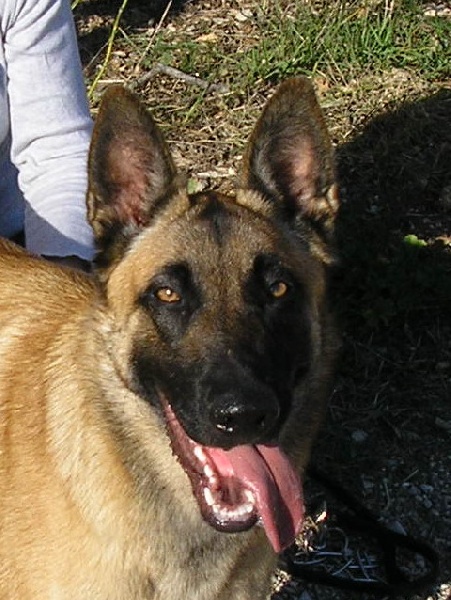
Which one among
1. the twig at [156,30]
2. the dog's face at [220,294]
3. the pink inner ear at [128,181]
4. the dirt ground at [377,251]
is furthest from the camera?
the twig at [156,30]

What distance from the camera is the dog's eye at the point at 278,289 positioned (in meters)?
2.95

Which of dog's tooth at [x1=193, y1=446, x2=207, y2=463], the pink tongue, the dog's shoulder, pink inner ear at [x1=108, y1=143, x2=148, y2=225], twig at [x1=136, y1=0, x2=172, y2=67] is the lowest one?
twig at [x1=136, y1=0, x2=172, y2=67]

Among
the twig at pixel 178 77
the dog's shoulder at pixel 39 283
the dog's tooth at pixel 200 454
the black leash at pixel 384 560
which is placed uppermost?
the dog's shoulder at pixel 39 283

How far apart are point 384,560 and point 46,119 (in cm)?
193

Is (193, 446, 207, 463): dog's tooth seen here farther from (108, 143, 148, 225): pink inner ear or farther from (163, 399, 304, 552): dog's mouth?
(108, 143, 148, 225): pink inner ear

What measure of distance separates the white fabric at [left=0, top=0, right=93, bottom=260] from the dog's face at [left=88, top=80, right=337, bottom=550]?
876 millimetres

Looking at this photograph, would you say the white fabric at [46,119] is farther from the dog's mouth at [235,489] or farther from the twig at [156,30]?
the twig at [156,30]

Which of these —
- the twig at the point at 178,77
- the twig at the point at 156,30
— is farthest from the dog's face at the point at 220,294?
the twig at the point at 156,30

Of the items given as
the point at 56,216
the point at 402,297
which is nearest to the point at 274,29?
the point at 402,297

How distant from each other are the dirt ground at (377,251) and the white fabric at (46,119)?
3.61ft

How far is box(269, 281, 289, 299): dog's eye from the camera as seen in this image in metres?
2.95

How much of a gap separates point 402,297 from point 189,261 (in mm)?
1759

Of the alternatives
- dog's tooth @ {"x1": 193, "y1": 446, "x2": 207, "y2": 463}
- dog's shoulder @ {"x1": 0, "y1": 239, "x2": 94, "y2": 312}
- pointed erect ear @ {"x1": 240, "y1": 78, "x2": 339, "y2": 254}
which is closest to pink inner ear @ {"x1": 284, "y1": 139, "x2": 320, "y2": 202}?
pointed erect ear @ {"x1": 240, "y1": 78, "x2": 339, "y2": 254}

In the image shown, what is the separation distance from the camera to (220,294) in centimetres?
288
